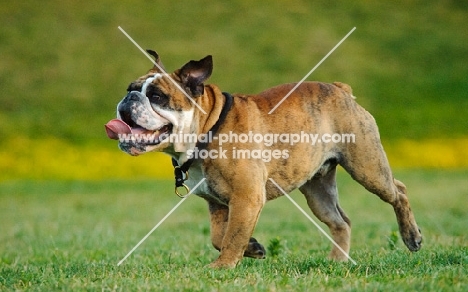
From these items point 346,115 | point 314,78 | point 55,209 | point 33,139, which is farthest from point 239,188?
point 314,78

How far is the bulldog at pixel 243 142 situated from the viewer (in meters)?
6.64

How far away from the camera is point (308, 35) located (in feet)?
138

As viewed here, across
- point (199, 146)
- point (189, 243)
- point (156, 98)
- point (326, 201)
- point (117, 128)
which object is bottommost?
point (189, 243)

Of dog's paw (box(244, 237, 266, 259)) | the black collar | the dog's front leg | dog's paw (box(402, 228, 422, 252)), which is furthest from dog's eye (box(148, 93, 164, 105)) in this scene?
dog's paw (box(402, 228, 422, 252))

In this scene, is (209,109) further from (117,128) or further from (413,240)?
(413,240)

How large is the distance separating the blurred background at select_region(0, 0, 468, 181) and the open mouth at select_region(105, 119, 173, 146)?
2122 centimetres

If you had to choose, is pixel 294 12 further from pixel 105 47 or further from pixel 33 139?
pixel 33 139

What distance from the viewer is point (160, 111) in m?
6.69

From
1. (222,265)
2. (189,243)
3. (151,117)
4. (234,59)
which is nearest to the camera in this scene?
(222,265)

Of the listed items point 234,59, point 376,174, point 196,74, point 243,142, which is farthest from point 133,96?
point 234,59

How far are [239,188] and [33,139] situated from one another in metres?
25.4

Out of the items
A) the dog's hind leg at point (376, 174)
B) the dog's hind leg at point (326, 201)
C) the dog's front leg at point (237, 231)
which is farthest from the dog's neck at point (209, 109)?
the dog's hind leg at point (326, 201)

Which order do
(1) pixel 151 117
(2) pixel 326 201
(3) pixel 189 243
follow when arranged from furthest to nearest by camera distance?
1. (3) pixel 189 243
2. (2) pixel 326 201
3. (1) pixel 151 117

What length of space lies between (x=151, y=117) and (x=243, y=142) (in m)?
0.86
